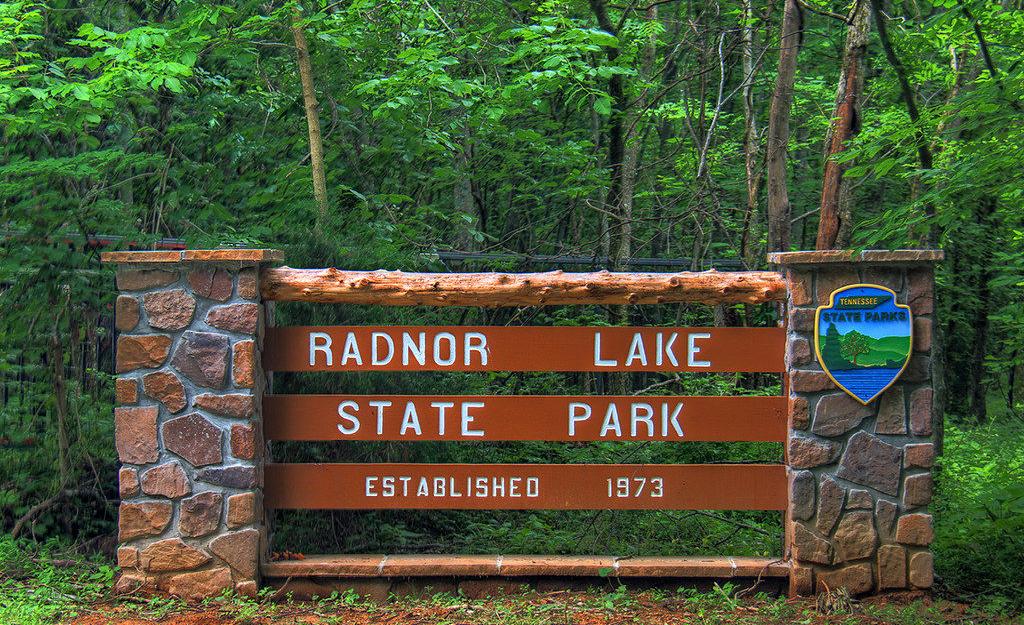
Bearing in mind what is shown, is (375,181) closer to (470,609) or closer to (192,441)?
(192,441)

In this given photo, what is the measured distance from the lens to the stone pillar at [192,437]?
473 centimetres

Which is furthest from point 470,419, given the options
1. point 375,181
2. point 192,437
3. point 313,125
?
point 375,181

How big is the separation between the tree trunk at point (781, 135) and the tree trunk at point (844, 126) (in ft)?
2.06

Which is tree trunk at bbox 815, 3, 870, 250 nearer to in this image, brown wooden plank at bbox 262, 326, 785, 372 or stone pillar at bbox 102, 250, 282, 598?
brown wooden plank at bbox 262, 326, 785, 372

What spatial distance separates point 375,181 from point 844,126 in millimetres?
3891

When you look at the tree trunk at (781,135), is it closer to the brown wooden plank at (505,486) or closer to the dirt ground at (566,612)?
the brown wooden plank at (505,486)

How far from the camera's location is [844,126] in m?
6.45

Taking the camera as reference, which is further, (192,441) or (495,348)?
(495,348)

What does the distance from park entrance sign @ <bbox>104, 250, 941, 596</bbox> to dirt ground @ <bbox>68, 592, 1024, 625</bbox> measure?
0.45 feet

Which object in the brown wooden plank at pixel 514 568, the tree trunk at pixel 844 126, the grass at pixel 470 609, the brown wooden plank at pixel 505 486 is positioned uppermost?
the tree trunk at pixel 844 126

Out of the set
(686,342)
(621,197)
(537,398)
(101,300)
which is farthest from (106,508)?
(621,197)

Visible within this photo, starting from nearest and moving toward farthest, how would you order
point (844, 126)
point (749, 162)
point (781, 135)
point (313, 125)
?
point (844, 126)
point (313, 125)
point (781, 135)
point (749, 162)

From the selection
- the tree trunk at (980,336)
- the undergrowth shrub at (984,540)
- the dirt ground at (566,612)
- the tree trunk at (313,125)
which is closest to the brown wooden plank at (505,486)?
the dirt ground at (566,612)

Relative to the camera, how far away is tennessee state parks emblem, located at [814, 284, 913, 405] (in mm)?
4684
